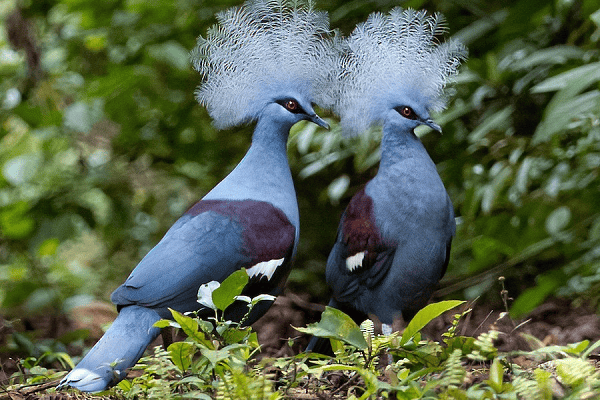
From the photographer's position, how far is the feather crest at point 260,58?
227 centimetres

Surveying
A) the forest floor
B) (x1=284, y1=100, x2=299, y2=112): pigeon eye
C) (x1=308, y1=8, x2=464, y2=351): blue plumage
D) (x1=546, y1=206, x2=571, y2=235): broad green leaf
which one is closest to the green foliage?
(x1=546, y1=206, x2=571, y2=235): broad green leaf

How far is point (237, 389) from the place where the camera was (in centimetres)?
144

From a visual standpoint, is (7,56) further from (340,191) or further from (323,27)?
(323,27)

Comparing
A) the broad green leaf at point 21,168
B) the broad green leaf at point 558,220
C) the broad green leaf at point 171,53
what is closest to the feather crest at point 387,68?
the broad green leaf at point 558,220

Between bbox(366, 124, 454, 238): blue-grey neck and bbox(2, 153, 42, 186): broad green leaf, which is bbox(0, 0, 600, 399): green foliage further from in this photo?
bbox(366, 124, 454, 238): blue-grey neck

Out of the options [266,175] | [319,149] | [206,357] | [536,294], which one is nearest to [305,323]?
[319,149]

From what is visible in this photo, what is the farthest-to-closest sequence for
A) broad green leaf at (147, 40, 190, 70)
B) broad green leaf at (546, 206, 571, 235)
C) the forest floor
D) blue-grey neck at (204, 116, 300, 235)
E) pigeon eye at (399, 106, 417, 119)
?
broad green leaf at (147, 40, 190, 70) → the forest floor → broad green leaf at (546, 206, 571, 235) → pigeon eye at (399, 106, 417, 119) → blue-grey neck at (204, 116, 300, 235)

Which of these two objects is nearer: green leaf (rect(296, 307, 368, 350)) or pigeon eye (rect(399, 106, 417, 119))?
green leaf (rect(296, 307, 368, 350))

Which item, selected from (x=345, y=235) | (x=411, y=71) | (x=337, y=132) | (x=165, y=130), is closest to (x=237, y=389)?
(x=345, y=235)

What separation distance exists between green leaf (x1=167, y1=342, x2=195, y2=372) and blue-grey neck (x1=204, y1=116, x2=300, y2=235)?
2.17 ft

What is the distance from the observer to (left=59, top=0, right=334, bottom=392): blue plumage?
6.48ft

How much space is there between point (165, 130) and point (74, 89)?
598 millimetres

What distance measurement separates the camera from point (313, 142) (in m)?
3.36

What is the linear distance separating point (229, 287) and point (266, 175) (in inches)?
24.4
